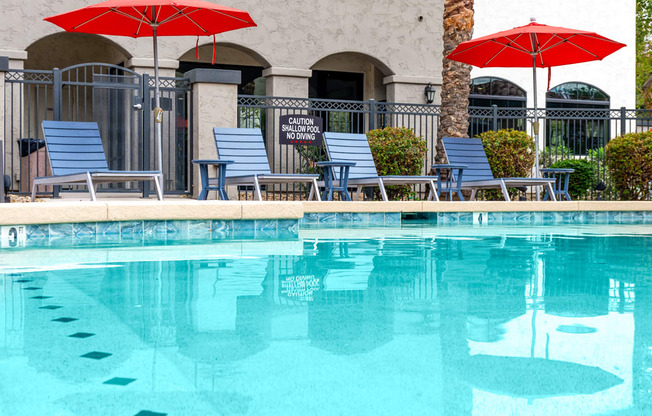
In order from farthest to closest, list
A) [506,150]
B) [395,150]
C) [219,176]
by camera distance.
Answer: [506,150] → [395,150] → [219,176]

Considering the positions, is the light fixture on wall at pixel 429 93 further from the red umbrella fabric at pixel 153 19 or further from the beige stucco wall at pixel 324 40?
the red umbrella fabric at pixel 153 19

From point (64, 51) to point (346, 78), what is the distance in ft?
19.7

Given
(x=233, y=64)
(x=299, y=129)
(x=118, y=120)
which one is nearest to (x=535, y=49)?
(x=299, y=129)

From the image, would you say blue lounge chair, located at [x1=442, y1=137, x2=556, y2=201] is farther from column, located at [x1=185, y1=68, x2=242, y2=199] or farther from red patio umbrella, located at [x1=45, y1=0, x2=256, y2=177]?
red patio umbrella, located at [x1=45, y1=0, x2=256, y2=177]

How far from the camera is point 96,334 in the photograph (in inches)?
109

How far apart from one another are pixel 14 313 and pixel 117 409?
1436 mm

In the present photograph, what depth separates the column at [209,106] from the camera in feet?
33.9

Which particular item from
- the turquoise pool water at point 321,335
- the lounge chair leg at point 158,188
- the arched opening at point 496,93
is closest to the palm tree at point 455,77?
the lounge chair leg at point 158,188

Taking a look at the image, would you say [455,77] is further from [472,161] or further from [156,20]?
[156,20]

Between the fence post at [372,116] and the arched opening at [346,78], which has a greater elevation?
the arched opening at [346,78]

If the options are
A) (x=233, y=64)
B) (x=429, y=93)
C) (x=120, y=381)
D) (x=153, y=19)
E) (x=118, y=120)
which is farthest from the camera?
(x=233, y=64)

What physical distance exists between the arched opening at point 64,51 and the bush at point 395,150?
258 inches

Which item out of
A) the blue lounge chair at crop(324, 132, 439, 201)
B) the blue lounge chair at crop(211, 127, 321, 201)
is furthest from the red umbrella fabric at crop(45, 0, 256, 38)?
the blue lounge chair at crop(324, 132, 439, 201)

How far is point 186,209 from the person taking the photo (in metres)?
6.70
